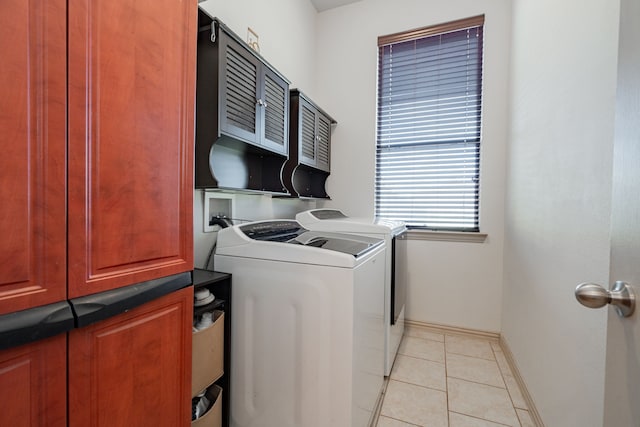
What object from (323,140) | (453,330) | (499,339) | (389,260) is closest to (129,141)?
(389,260)

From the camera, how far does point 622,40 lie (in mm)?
545

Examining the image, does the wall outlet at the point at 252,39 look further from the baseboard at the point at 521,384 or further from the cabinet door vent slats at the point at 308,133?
the baseboard at the point at 521,384

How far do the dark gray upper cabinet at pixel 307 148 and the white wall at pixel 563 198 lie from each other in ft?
5.13

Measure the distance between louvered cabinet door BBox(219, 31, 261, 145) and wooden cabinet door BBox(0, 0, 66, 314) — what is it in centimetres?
85

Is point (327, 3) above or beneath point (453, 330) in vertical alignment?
above

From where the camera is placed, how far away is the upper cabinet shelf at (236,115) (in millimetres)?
1389

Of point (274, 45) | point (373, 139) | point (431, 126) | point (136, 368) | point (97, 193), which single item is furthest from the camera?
point (373, 139)

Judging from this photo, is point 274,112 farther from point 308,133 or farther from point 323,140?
point 323,140

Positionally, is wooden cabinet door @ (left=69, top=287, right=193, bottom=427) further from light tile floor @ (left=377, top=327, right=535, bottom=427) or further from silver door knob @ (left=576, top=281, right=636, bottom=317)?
light tile floor @ (left=377, top=327, right=535, bottom=427)

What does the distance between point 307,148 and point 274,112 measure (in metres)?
0.56

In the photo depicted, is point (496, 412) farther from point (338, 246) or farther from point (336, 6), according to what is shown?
point (336, 6)

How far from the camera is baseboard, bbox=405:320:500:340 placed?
8.09 ft

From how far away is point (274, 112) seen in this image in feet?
6.15

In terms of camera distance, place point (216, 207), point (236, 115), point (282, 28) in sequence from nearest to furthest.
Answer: point (236, 115) < point (216, 207) < point (282, 28)
